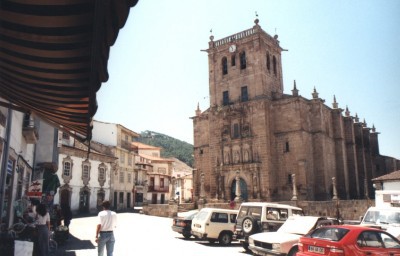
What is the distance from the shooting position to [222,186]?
38875 mm

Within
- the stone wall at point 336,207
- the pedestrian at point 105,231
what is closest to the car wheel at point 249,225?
the pedestrian at point 105,231

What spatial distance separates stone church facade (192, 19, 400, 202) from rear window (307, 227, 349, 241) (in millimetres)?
24678

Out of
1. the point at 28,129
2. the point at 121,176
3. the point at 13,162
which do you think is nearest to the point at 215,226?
the point at 13,162

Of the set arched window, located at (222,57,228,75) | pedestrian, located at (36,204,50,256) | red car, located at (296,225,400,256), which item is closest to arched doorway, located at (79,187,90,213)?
arched window, located at (222,57,228,75)

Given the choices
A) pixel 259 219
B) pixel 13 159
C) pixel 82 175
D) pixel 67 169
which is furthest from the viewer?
pixel 82 175

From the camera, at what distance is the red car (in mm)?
8062

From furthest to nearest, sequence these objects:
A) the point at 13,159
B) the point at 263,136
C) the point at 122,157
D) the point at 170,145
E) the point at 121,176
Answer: the point at 170,145 → the point at 122,157 → the point at 121,176 → the point at 263,136 → the point at 13,159

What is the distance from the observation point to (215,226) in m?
16.2

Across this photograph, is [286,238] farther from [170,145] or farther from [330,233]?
[170,145]

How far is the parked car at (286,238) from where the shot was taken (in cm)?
1057

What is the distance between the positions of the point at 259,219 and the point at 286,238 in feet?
11.1

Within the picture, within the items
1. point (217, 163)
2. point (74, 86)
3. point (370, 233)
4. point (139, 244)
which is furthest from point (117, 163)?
point (74, 86)

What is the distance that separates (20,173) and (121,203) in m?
34.0

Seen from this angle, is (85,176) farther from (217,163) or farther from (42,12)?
(42,12)
